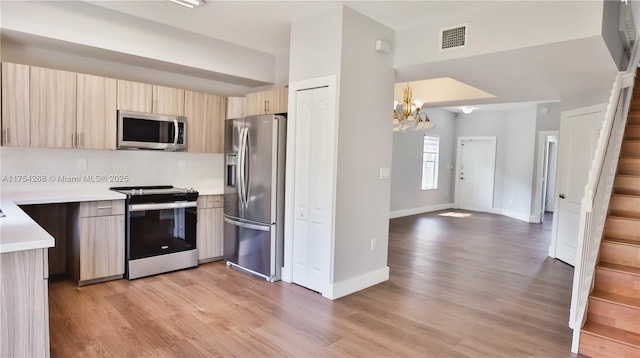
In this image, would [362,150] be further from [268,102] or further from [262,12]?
[262,12]

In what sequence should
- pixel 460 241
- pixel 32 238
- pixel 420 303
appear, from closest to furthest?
pixel 32 238
pixel 420 303
pixel 460 241

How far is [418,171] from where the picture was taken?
920cm

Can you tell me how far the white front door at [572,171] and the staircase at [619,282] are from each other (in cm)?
111

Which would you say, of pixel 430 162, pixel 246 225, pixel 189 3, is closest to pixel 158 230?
pixel 246 225

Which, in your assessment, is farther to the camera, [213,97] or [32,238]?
[213,97]

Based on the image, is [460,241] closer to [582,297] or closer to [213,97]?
[582,297]

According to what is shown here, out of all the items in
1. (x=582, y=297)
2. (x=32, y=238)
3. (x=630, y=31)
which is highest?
(x=630, y=31)

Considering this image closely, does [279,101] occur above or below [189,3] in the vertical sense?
below

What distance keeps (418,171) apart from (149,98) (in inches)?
264

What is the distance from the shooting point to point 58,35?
3.50 meters

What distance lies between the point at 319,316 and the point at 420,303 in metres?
1.02

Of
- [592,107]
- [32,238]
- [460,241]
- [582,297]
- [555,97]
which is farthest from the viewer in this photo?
[460,241]

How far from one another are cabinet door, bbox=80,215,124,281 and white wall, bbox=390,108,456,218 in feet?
19.5

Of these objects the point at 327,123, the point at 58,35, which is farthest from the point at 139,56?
the point at 327,123
